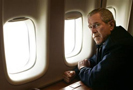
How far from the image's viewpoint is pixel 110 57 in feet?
4.76

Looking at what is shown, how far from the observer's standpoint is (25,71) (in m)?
1.66

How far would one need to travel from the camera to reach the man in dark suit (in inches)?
56.7

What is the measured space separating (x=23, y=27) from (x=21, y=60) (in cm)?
A: 29

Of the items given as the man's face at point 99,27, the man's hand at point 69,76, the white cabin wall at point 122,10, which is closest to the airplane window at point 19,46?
the man's hand at point 69,76

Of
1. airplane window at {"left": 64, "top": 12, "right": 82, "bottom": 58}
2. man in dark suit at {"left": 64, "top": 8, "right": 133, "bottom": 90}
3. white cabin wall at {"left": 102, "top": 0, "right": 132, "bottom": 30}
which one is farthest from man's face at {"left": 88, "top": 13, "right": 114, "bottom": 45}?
white cabin wall at {"left": 102, "top": 0, "right": 132, "bottom": 30}

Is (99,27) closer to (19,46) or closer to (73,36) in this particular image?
(73,36)

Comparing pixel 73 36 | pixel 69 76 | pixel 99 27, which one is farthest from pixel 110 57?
pixel 73 36

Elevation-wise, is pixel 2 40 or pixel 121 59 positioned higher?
pixel 2 40

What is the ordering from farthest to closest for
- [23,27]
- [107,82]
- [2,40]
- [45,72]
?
[45,72]
[23,27]
[107,82]
[2,40]

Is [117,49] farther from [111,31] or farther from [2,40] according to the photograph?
[2,40]

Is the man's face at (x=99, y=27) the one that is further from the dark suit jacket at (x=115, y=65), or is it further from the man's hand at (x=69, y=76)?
the man's hand at (x=69, y=76)

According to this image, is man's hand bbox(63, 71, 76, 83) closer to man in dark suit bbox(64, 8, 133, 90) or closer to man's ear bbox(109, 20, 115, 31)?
man in dark suit bbox(64, 8, 133, 90)

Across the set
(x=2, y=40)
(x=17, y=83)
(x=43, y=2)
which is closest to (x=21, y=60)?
(x=17, y=83)

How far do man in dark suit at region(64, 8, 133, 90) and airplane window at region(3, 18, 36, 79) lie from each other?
482mm
